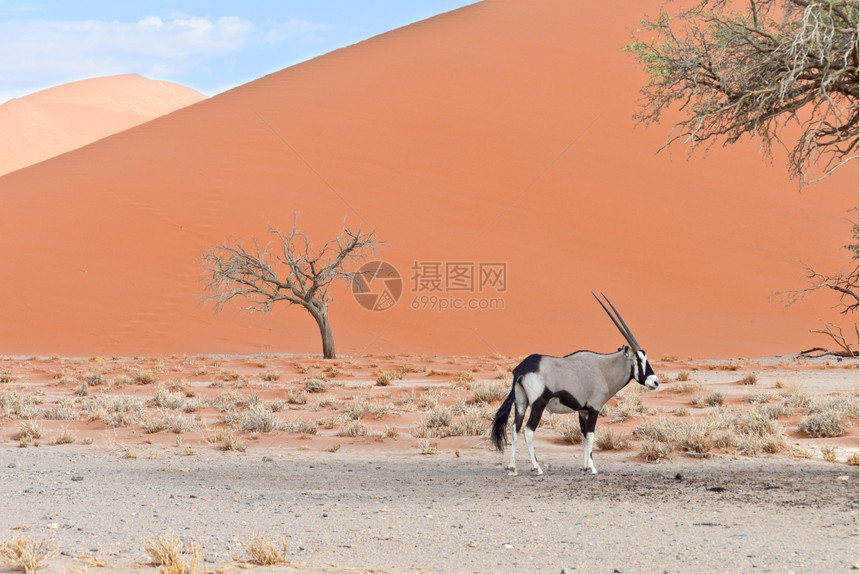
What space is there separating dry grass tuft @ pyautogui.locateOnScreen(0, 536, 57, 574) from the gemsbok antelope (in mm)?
4362

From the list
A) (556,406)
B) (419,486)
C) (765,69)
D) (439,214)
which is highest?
(439,214)

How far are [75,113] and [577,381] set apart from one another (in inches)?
5489

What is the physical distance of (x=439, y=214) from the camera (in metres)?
41.8

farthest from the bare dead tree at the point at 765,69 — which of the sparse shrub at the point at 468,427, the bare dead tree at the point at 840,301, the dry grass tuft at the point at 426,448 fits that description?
the bare dead tree at the point at 840,301

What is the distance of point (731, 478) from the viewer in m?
8.27

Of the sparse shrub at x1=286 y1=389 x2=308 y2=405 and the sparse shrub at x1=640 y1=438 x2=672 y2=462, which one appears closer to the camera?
the sparse shrub at x1=640 y1=438 x2=672 y2=462

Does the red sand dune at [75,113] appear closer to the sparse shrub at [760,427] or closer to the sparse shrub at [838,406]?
the sparse shrub at [838,406]

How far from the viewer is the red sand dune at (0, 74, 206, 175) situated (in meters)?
116

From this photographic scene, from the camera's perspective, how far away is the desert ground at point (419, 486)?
567 centimetres

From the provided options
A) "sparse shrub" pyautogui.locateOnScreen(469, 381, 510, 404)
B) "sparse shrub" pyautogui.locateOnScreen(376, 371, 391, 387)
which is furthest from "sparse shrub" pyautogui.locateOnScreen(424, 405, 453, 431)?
"sparse shrub" pyautogui.locateOnScreen(376, 371, 391, 387)

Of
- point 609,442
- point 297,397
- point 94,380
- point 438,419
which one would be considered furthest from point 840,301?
point 94,380

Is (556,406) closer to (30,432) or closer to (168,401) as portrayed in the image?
(30,432)

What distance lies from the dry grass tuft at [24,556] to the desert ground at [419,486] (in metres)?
0.07

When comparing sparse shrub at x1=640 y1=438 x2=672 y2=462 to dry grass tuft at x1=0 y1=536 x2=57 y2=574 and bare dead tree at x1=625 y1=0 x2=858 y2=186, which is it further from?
dry grass tuft at x1=0 y1=536 x2=57 y2=574
